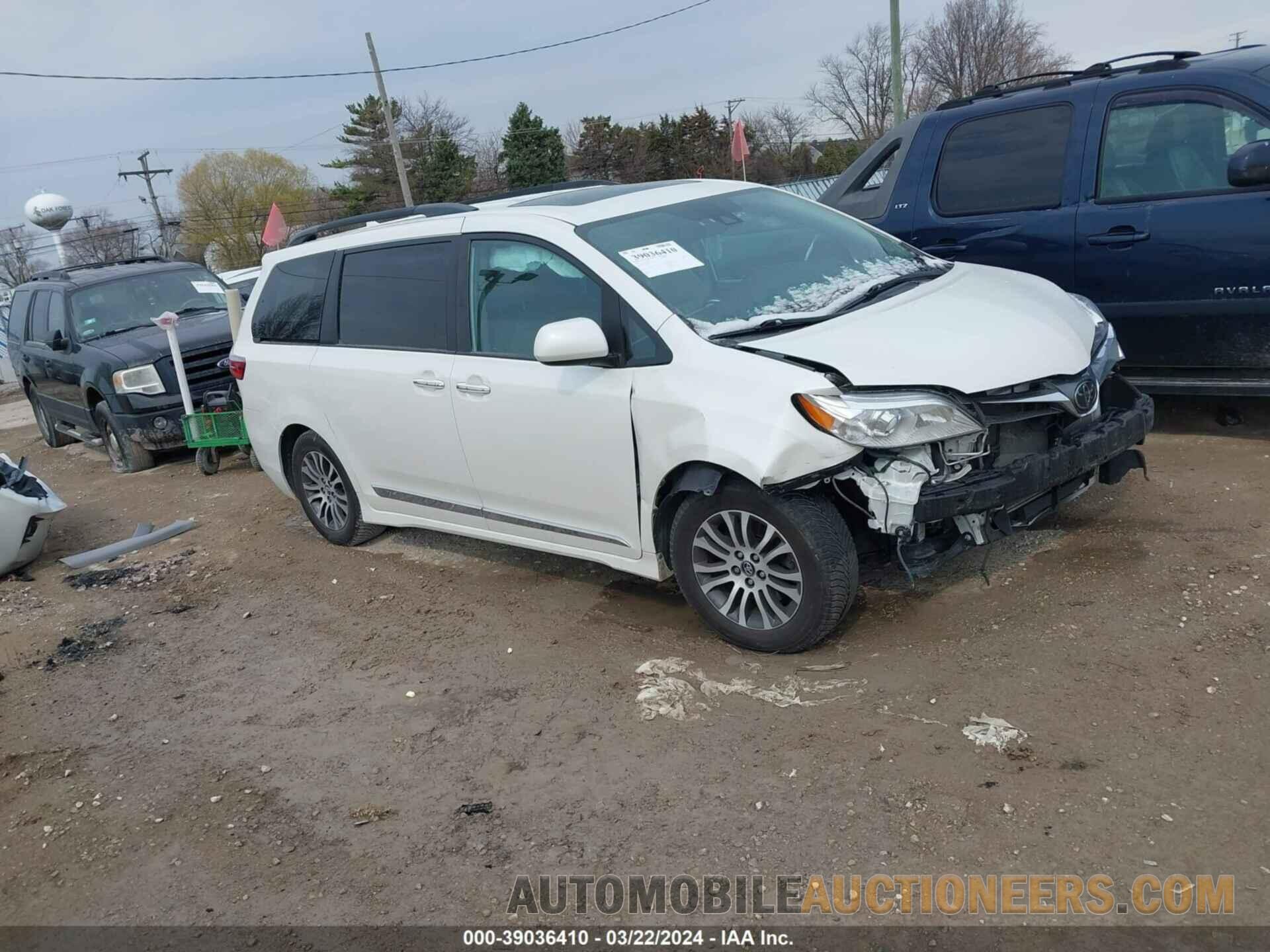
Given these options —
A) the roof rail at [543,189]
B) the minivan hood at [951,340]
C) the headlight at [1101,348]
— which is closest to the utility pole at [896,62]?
the roof rail at [543,189]

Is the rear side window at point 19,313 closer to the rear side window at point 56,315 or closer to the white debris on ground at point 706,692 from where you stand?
the rear side window at point 56,315

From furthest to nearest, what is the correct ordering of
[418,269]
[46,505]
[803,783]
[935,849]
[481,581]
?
[46,505]
[481,581]
[418,269]
[803,783]
[935,849]

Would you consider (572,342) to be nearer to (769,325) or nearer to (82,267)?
(769,325)

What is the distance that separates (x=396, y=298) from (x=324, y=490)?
60.4 inches

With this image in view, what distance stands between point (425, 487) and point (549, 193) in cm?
178

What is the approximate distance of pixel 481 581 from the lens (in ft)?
18.2

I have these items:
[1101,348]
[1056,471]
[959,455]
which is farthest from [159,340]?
[1056,471]

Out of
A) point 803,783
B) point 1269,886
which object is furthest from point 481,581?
point 1269,886

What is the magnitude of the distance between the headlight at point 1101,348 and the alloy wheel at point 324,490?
407 centimetres

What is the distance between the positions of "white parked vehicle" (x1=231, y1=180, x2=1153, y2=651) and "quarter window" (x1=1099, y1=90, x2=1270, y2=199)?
4.37 ft

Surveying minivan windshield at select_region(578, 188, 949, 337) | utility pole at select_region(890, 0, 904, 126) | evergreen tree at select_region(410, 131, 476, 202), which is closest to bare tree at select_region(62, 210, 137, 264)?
evergreen tree at select_region(410, 131, 476, 202)

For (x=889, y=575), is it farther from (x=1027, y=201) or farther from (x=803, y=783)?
(x=1027, y=201)

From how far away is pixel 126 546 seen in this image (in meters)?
7.29

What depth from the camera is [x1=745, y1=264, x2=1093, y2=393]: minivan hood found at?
3.75 meters
